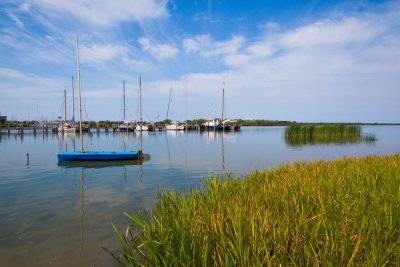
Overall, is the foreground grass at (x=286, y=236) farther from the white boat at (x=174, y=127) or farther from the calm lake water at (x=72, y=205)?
the white boat at (x=174, y=127)

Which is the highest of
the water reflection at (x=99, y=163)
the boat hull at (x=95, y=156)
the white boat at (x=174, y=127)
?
the white boat at (x=174, y=127)

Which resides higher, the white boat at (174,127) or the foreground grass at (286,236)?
the white boat at (174,127)

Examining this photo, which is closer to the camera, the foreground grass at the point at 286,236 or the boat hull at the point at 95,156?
the foreground grass at the point at 286,236

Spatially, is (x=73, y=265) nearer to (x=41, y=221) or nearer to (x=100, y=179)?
(x=41, y=221)

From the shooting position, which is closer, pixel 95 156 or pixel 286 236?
pixel 286 236

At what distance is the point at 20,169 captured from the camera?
78.2 feet

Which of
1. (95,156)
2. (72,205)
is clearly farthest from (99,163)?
(72,205)

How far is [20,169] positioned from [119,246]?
796 inches

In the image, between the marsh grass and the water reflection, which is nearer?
the water reflection

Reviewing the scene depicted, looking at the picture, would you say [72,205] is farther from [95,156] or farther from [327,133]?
[327,133]

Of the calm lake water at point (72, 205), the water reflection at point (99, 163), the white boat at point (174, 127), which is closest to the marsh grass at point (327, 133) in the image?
the calm lake water at point (72, 205)

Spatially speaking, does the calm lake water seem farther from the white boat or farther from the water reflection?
the white boat

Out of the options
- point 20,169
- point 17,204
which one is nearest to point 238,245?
point 17,204

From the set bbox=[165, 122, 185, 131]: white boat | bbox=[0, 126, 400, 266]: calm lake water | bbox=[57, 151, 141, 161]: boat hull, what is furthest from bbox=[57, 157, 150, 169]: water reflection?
bbox=[165, 122, 185, 131]: white boat
